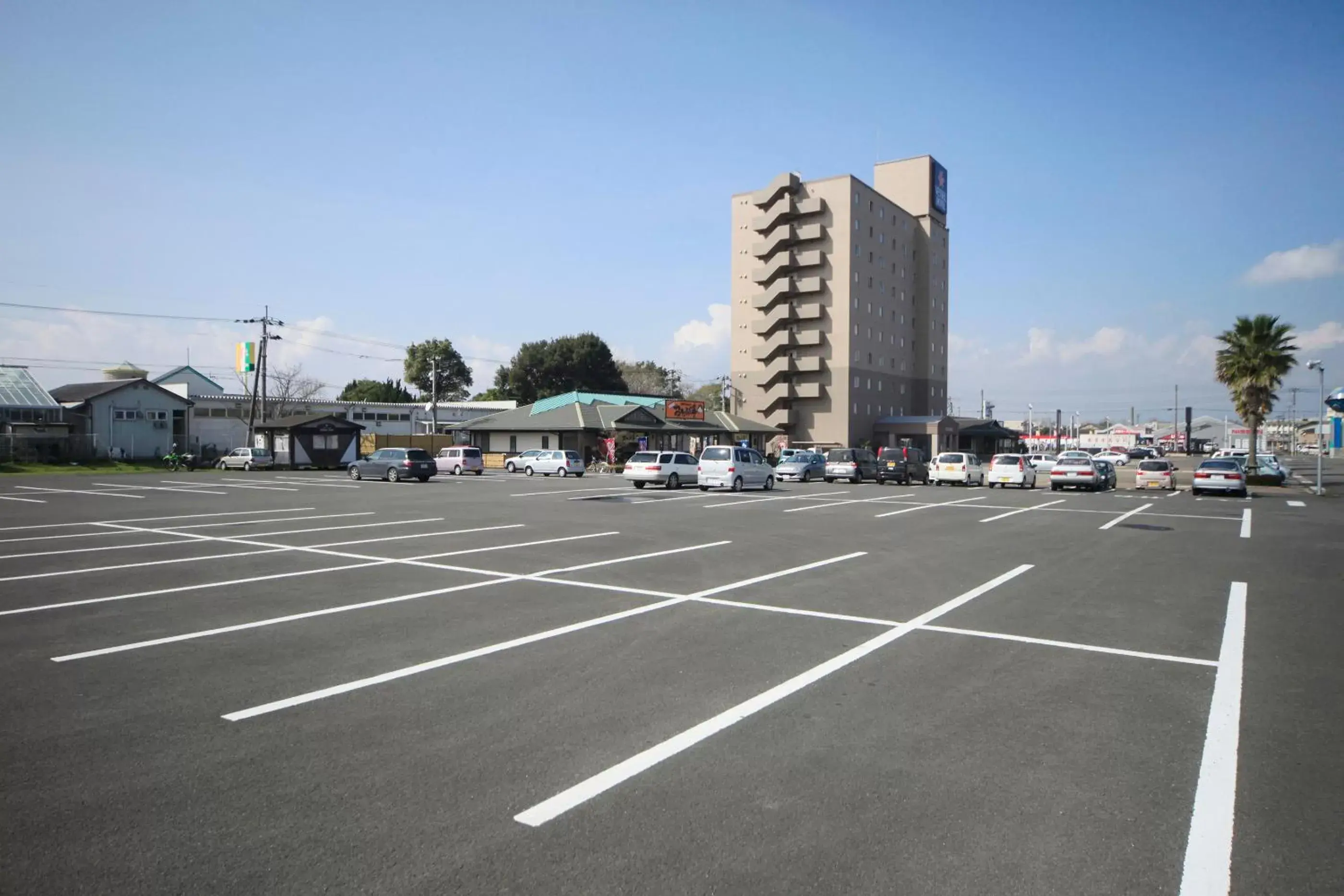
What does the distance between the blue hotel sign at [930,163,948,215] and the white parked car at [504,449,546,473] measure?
56432 mm

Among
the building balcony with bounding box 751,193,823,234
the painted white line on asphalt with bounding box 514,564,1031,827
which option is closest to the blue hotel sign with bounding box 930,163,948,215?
the building balcony with bounding box 751,193,823,234

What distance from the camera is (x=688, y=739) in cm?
502

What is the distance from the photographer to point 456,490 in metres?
31.0

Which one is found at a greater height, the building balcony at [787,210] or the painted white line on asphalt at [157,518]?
the building balcony at [787,210]

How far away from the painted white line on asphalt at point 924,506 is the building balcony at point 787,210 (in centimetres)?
4709

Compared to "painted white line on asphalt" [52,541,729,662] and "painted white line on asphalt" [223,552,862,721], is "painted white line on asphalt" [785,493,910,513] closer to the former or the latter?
"painted white line on asphalt" [52,541,729,662]

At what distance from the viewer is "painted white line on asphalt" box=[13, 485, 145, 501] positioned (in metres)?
26.4

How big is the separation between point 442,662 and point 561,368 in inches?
3135

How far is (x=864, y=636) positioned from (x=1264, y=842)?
13.4 ft

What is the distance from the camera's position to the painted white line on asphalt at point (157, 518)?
1703cm

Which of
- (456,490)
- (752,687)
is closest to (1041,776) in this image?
(752,687)

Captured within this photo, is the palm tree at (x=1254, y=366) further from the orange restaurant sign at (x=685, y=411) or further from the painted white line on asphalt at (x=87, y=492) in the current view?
A: the painted white line on asphalt at (x=87, y=492)

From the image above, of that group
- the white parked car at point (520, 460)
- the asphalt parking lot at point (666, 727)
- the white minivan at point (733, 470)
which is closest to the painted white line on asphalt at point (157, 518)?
the asphalt parking lot at point (666, 727)

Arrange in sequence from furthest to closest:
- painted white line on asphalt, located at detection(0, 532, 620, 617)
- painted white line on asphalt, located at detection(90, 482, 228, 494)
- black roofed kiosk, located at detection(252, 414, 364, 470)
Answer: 1. black roofed kiosk, located at detection(252, 414, 364, 470)
2. painted white line on asphalt, located at detection(90, 482, 228, 494)
3. painted white line on asphalt, located at detection(0, 532, 620, 617)
